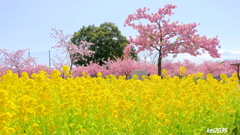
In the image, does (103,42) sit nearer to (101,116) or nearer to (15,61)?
(15,61)

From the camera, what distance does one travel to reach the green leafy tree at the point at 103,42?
30734mm

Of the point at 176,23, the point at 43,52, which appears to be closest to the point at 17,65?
the point at 43,52

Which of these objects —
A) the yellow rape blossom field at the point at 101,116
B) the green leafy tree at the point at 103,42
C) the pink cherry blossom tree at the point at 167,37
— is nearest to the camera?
the yellow rape blossom field at the point at 101,116

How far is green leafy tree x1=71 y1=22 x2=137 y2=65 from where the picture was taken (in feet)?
101

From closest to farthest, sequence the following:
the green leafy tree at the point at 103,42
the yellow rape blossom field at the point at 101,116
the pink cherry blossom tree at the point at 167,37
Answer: the yellow rape blossom field at the point at 101,116, the pink cherry blossom tree at the point at 167,37, the green leafy tree at the point at 103,42

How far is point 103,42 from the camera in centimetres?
3111

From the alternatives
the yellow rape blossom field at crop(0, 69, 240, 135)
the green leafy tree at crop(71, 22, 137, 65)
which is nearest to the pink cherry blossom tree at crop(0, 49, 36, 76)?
the green leafy tree at crop(71, 22, 137, 65)

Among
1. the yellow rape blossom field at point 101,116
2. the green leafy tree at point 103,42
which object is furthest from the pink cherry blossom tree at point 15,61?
the yellow rape blossom field at point 101,116

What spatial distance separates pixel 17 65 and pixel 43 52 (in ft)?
21.0

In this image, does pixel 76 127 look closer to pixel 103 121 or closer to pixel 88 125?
pixel 88 125

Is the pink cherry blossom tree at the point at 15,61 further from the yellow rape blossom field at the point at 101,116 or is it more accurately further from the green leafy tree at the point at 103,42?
the yellow rape blossom field at the point at 101,116

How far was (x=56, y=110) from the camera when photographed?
14.0 ft

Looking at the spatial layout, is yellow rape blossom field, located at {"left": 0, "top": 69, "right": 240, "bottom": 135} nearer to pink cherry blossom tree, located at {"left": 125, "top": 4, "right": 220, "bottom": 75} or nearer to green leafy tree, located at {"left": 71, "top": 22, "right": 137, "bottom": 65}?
pink cherry blossom tree, located at {"left": 125, "top": 4, "right": 220, "bottom": 75}

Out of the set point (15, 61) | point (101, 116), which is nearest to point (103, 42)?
point (15, 61)
